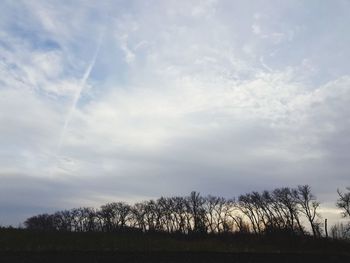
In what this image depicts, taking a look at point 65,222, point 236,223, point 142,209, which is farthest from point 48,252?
point 65,222

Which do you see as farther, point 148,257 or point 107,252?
point 107,252

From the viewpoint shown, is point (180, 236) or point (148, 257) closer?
point (148, 257)

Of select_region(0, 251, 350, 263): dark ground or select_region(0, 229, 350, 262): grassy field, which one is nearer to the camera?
select_region(0, 251, 350, 263): dark ground

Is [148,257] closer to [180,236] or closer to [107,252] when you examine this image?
Answer: [107,252]

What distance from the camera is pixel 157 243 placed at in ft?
127

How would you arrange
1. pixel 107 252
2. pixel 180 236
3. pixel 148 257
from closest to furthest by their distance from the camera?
pixel 148 257 < pixel 107 252 < pixel 180 236

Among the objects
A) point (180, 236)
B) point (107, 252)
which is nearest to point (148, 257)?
point (107, 252)

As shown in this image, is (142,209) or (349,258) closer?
(349,258)

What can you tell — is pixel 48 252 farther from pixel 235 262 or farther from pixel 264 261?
pixel 264 261

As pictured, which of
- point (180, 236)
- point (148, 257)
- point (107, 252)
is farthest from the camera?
point (180, 236)

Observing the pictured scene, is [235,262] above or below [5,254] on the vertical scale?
below

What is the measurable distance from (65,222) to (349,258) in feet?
428

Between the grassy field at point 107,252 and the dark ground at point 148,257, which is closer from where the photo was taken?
the dark ground at point 148,257

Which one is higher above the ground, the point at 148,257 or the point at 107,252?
the point at 107,252
